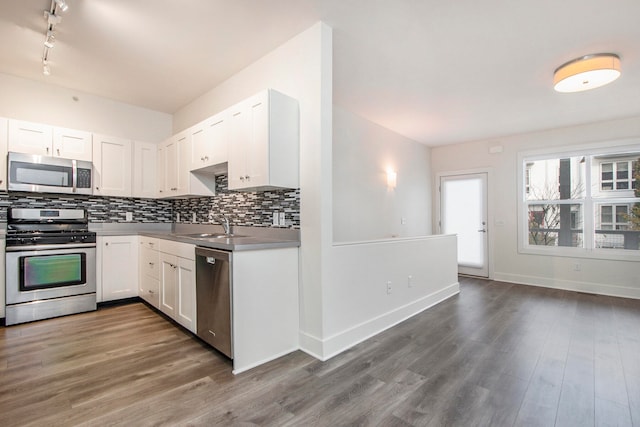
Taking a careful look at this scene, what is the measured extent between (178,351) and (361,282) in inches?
65.4

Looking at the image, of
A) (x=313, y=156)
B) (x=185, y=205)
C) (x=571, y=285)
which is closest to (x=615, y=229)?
(x=571, y=285)

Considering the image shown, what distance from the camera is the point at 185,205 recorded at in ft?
14.6

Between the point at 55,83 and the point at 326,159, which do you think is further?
the point at 55,83

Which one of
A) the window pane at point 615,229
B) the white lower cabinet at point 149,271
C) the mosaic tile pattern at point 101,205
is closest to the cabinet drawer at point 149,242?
the white lower cabinet at point 149,271

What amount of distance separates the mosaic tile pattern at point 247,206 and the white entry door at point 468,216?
4.06 m

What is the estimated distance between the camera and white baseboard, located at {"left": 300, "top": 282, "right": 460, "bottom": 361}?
7.99 ft

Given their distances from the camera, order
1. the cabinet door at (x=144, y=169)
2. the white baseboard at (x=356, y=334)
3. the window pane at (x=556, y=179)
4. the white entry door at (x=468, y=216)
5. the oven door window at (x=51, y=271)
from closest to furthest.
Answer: the white baseboard at (x=356, y=334)
the oven door window at (x=51, y=271)
the cabinet door at (x=144, y=169)
the window pane at (x=556, y=179)
the white entry door at (x=468, y=216)

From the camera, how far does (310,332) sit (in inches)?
99.2

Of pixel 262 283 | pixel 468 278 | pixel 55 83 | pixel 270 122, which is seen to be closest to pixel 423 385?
pixel 262 283

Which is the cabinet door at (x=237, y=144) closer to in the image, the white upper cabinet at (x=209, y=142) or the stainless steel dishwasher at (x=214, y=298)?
the white upper cabinet at (x=209, y=142)

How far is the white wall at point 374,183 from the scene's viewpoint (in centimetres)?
423

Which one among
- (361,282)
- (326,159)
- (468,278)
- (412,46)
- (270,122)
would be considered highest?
(412,46)

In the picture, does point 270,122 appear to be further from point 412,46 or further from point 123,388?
point 123,388

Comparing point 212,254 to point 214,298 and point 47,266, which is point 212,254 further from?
point 47,266
